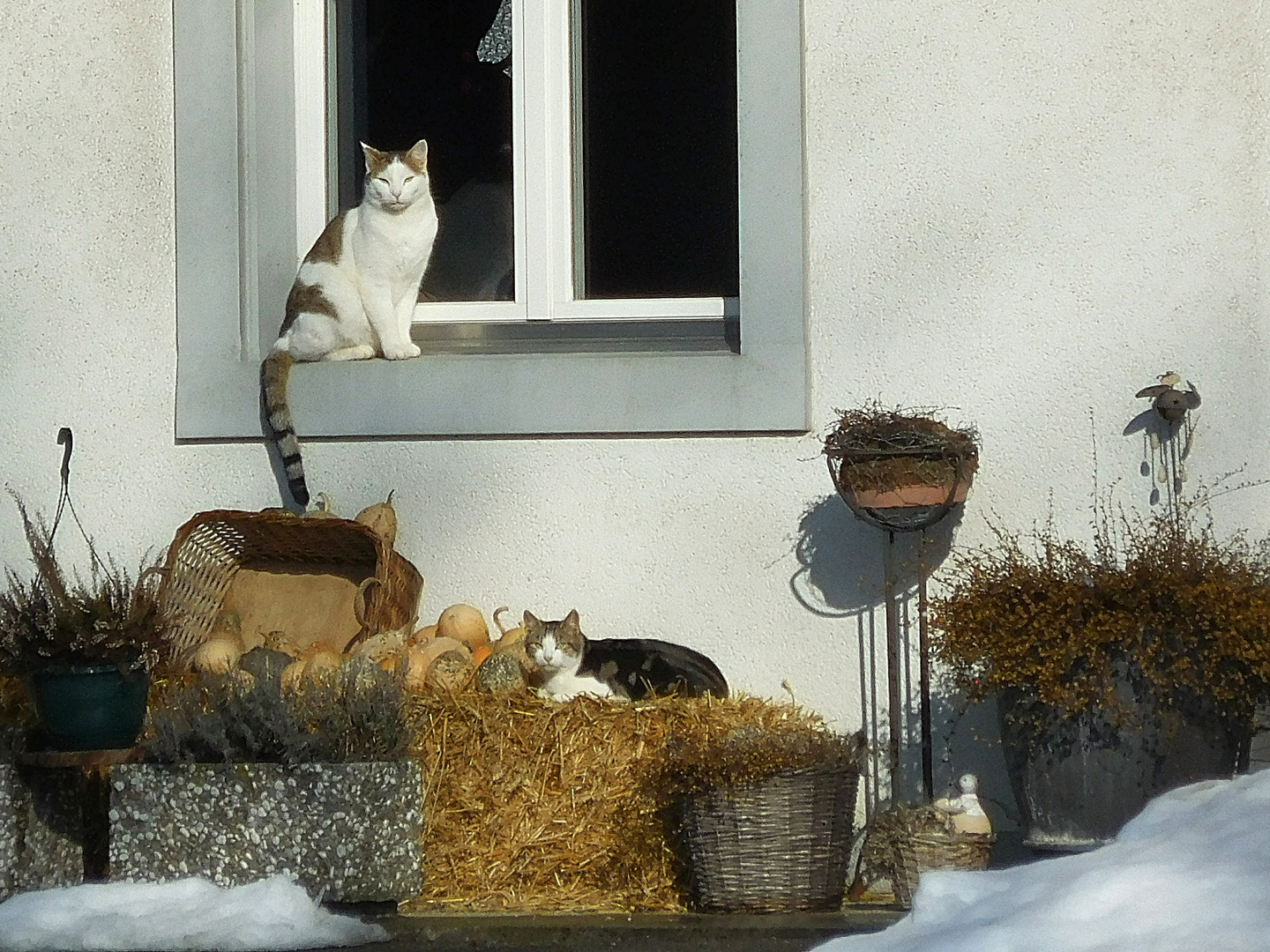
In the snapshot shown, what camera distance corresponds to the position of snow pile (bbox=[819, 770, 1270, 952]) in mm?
1292

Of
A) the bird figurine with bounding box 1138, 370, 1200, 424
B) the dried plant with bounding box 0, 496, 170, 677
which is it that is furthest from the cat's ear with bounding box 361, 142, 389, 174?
the bird figurine with bounding box 1138, 370, 1200, 424

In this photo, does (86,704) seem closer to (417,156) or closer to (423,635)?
(423,635)

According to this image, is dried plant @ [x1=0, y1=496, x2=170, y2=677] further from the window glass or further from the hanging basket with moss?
the hanging basket with moss

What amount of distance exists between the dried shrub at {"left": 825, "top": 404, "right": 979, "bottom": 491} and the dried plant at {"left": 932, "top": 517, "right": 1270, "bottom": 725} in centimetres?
28

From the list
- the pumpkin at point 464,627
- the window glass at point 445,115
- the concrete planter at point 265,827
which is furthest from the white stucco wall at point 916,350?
the concrete planter at point 265,827

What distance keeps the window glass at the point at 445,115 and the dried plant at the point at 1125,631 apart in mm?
1648

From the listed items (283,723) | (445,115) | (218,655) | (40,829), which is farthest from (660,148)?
(40,829)

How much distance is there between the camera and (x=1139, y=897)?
1.34 m

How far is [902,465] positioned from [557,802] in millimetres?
1075

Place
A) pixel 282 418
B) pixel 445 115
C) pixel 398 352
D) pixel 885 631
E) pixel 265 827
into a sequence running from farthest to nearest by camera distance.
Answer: pixel 445 115, pixel 398 352, pixel 282 418, pixel 885 631, pixel 265 827

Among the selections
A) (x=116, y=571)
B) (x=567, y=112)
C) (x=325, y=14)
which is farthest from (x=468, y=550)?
(x=325, y=14)

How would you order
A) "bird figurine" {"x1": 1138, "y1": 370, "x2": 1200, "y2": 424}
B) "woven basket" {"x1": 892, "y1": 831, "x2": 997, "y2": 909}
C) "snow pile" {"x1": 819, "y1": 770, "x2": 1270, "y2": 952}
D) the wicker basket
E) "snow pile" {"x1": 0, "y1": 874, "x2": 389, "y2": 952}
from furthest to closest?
1. the wicker basket
2. "bird figurine" {"x1": 1138, "y1": 370, "x2": 1200, "y2": 424}
3. "woven basket" {"x1": 892, "y1": 831, "x2": 997, "y2": 909}
4. "snow pile" {"x1": 0, "y1": 874, "x2": 389, "y2": 952}
5. "snow pile" {"x1": 819, "y1": 770, "x2": 1270, "y2": 952}

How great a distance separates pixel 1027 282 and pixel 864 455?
0.67 meters

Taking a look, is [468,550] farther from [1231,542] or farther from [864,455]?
[1231,542]
